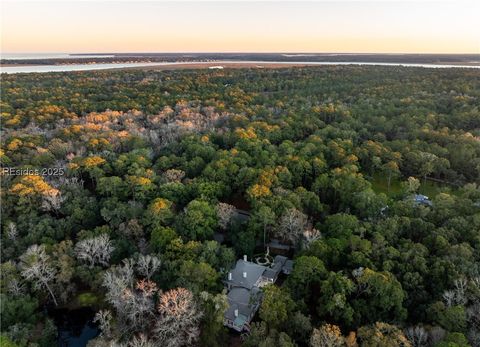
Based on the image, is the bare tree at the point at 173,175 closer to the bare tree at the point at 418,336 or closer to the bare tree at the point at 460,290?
the bare tree at the point at 418,336

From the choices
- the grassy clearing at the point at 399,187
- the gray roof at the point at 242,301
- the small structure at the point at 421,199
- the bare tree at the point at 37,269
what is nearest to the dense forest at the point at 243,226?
the bare tree at the point at 37,269

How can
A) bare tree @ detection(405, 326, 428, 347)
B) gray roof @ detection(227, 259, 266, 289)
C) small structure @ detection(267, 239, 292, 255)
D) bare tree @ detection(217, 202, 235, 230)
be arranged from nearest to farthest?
bare tree @ detection(405, 326, 428, 347) → gray roof @ detection(227, 259, 266, 289) → bare tree @ detection(217, 202, 235, 230) → small structure @ detection(267, 239, 292, 255)

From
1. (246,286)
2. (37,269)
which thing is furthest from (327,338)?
(37,269)

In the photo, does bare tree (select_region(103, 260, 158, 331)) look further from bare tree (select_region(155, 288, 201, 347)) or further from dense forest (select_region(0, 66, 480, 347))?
bare tree (select_region(155, 288, 201, 347))

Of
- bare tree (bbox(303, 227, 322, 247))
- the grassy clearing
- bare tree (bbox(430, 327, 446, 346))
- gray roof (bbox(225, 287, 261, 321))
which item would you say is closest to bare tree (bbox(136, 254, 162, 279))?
gray roof (bbox(225, 287, 261, 321))

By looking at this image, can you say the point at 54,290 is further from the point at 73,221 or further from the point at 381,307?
the point at 381,307

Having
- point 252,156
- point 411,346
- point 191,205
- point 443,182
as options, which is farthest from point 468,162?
point 191,205
